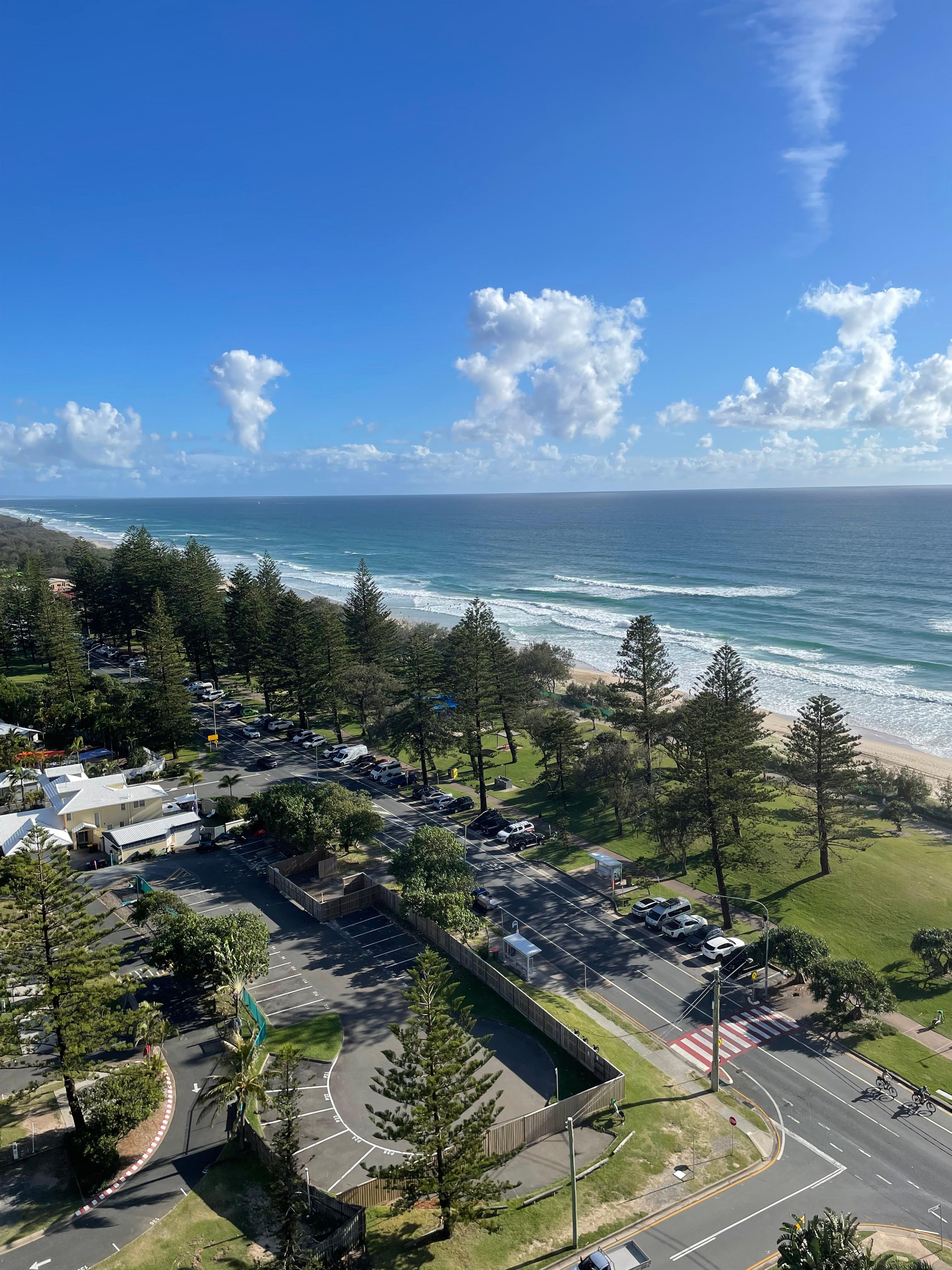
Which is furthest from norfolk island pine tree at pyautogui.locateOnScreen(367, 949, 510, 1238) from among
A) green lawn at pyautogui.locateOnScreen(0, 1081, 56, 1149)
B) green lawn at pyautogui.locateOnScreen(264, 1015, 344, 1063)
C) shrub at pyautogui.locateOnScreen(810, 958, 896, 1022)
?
shrub at pyautogui.locateOnScreen(810, 958, 896, 1022)

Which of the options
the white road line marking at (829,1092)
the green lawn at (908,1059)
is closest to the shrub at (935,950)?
the green lawn at (908,1059)

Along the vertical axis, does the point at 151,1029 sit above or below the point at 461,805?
above

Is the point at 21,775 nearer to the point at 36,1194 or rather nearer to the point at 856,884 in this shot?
the point at 36,1194

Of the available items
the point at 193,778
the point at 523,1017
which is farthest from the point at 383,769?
the point at 523,1017

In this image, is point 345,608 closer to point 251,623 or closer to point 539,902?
point 251,623

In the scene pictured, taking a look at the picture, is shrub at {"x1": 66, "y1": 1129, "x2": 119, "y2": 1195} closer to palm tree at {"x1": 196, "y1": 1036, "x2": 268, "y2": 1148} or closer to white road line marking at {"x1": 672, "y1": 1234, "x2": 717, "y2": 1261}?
palm tree at {"x1": 196, "y1": 1036, "x2": 268, "y2": 1148}

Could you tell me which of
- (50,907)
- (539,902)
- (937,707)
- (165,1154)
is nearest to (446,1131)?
(165,1154)

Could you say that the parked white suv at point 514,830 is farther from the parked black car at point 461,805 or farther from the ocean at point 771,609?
the ocean at point 771,609
